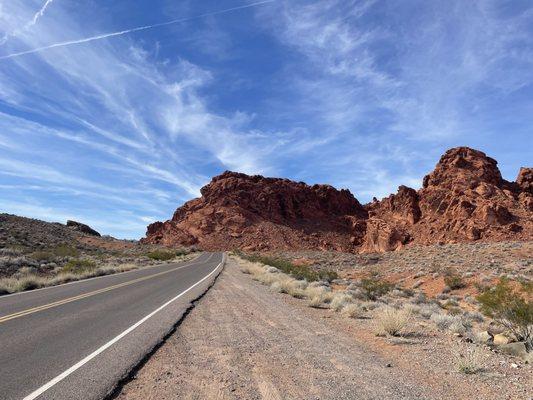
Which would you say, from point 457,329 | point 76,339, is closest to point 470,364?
point 457,329

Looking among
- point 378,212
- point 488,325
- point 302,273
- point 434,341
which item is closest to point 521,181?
point 378,212

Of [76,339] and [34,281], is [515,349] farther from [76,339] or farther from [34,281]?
[34,281]

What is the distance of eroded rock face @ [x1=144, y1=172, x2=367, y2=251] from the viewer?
110500 mm

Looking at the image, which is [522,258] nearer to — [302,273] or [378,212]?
[302,273]

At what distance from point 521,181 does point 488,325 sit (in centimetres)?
8742

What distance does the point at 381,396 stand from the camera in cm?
618

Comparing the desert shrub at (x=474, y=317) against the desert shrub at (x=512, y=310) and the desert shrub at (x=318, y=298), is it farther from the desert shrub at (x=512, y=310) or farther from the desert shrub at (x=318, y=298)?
the desert shrub at (x=318, y=298)

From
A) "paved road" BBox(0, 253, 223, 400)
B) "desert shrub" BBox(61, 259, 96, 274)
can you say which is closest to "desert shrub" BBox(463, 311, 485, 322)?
"paved road" BBox(0, 253, 223, 400)

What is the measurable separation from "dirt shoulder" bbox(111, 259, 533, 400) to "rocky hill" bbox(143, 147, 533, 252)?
65.9 meters

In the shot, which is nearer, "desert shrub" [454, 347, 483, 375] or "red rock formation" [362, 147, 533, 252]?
"desert shrub" [454, 347, 483, 375]

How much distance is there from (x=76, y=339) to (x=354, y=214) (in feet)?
402

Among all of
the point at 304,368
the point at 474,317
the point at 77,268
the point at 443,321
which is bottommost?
the point at 304,368

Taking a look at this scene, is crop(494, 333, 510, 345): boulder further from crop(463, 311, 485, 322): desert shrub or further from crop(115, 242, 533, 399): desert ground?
crop(463, 311, 485, 322): desert shrub

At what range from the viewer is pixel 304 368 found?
7496 mm
